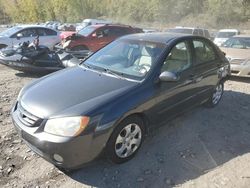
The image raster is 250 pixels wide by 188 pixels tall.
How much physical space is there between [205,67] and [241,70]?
3.91 meters

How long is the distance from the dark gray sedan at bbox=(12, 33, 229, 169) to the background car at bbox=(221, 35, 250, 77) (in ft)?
11.6

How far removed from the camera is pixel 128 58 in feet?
15.3

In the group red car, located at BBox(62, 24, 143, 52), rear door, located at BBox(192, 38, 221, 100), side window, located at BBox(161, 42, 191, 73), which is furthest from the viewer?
red car, located at BBox(62, 24, 143, 52)

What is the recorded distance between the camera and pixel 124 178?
370cm

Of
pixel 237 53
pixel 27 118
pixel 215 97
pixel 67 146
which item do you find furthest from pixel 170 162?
pixel 237 53

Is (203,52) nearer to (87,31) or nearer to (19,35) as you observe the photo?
(87,31)

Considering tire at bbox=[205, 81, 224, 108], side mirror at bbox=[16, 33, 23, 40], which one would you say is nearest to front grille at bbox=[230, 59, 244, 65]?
tire at bbox=[205, 81, 224, 108]

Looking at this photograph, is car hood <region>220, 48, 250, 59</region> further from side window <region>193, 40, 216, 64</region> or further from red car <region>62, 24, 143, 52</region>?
red car <region>62, 24, 143, 52</region>

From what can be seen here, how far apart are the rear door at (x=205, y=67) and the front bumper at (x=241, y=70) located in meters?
3.21

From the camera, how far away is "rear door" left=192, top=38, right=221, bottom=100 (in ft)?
16.9

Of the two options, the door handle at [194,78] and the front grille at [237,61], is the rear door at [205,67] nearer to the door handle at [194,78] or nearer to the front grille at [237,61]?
the door handle at [194,78]

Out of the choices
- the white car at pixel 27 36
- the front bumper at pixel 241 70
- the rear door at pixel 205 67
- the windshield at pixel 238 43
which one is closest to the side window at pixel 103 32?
the white car at pixel 27 36

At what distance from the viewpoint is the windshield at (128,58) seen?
170 inches

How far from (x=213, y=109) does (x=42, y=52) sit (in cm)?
551
